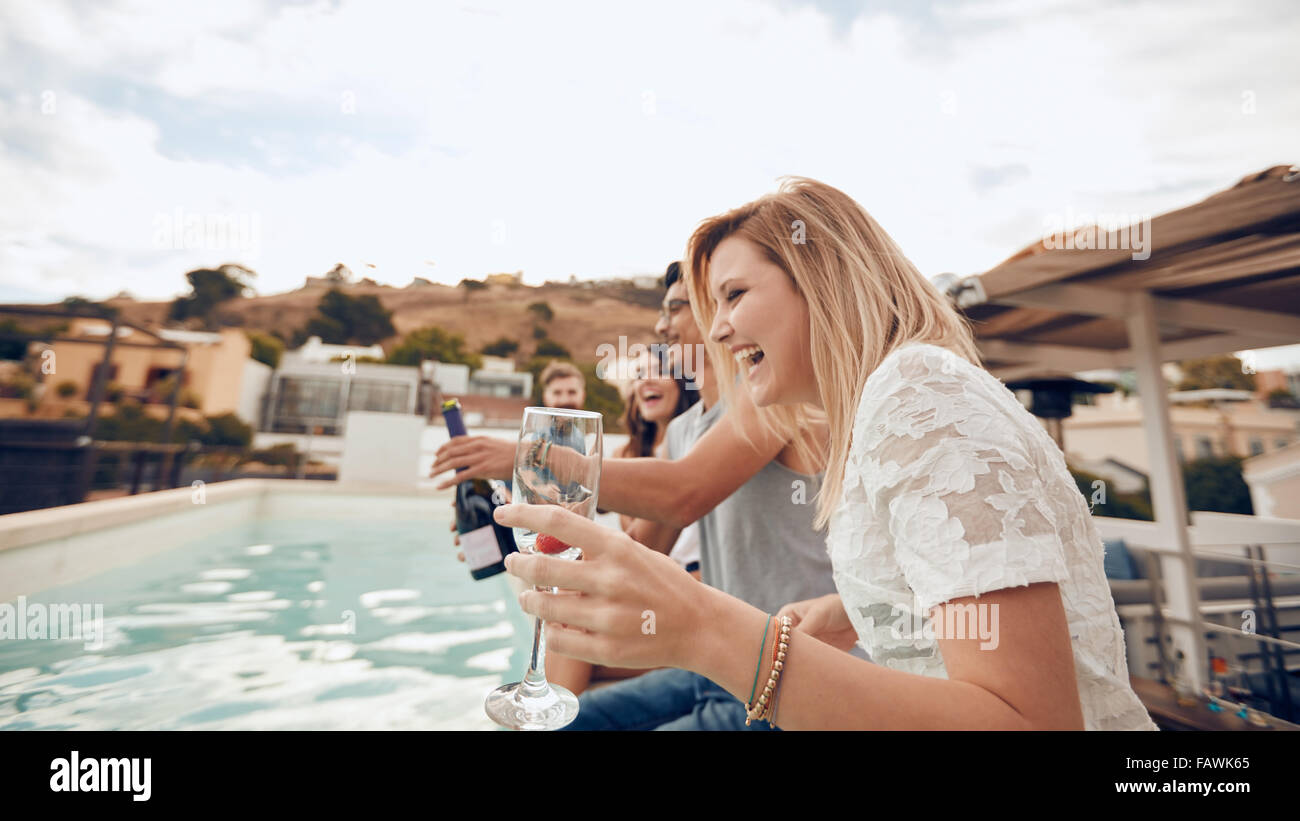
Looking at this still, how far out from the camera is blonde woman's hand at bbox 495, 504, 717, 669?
0.54m

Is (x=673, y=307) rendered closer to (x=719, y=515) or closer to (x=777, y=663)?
(x=719, y=515)

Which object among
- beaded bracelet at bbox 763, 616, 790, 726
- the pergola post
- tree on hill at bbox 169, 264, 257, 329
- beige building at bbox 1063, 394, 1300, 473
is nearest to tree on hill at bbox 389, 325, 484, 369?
tree on hill at bbox 169, 264, 257, 329

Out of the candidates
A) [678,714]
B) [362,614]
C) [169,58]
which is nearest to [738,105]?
[362,614]

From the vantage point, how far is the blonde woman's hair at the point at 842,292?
0.96 metres

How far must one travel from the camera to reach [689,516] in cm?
140

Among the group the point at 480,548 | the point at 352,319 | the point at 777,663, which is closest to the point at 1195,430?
the point at 480,548

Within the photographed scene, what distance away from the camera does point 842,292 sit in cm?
105

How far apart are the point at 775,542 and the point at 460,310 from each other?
49.6 m

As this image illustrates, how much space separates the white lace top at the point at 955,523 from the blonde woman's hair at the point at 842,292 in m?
0.19

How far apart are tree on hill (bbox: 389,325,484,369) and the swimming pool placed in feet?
139

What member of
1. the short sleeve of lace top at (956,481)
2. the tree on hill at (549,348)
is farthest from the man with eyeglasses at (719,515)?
the tree on hill at (549,348)
